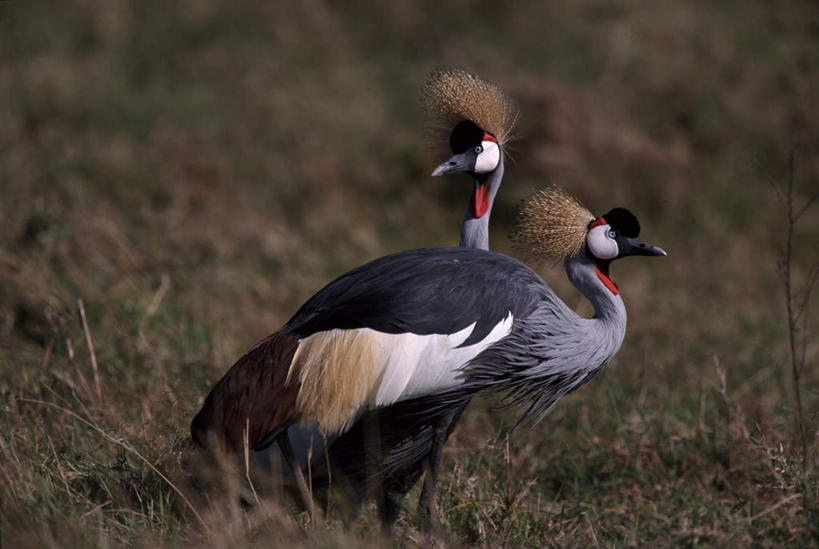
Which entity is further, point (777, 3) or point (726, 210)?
point (777, 3)

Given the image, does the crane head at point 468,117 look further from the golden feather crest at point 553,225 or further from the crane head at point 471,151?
the golden feather crest at point 553,225

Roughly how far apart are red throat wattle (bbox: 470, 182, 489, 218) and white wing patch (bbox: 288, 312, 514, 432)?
0.59m

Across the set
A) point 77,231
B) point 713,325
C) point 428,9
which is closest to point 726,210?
point 713,325

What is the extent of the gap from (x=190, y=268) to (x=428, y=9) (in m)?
4.05

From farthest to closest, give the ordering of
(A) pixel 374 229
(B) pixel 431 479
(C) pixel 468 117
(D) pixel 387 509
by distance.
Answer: (A) pixel 374 229
(C) pixel 468 117
(D) pixel 387 509
(B) pixel 431 479

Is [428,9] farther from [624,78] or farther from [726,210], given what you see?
[726,210]

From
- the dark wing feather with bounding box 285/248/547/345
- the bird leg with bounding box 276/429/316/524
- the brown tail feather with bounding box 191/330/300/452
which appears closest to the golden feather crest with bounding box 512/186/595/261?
the dark wing feather with bounding box 285/248/547/345

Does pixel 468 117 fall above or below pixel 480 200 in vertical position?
above

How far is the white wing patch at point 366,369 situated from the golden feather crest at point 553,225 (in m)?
0.52

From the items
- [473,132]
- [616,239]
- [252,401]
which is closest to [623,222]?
[616,239]

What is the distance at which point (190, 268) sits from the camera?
15.5 ft

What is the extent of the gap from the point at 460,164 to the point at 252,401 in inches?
38.5

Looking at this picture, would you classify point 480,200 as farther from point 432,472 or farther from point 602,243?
point 432,472

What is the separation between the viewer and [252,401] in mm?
2400
